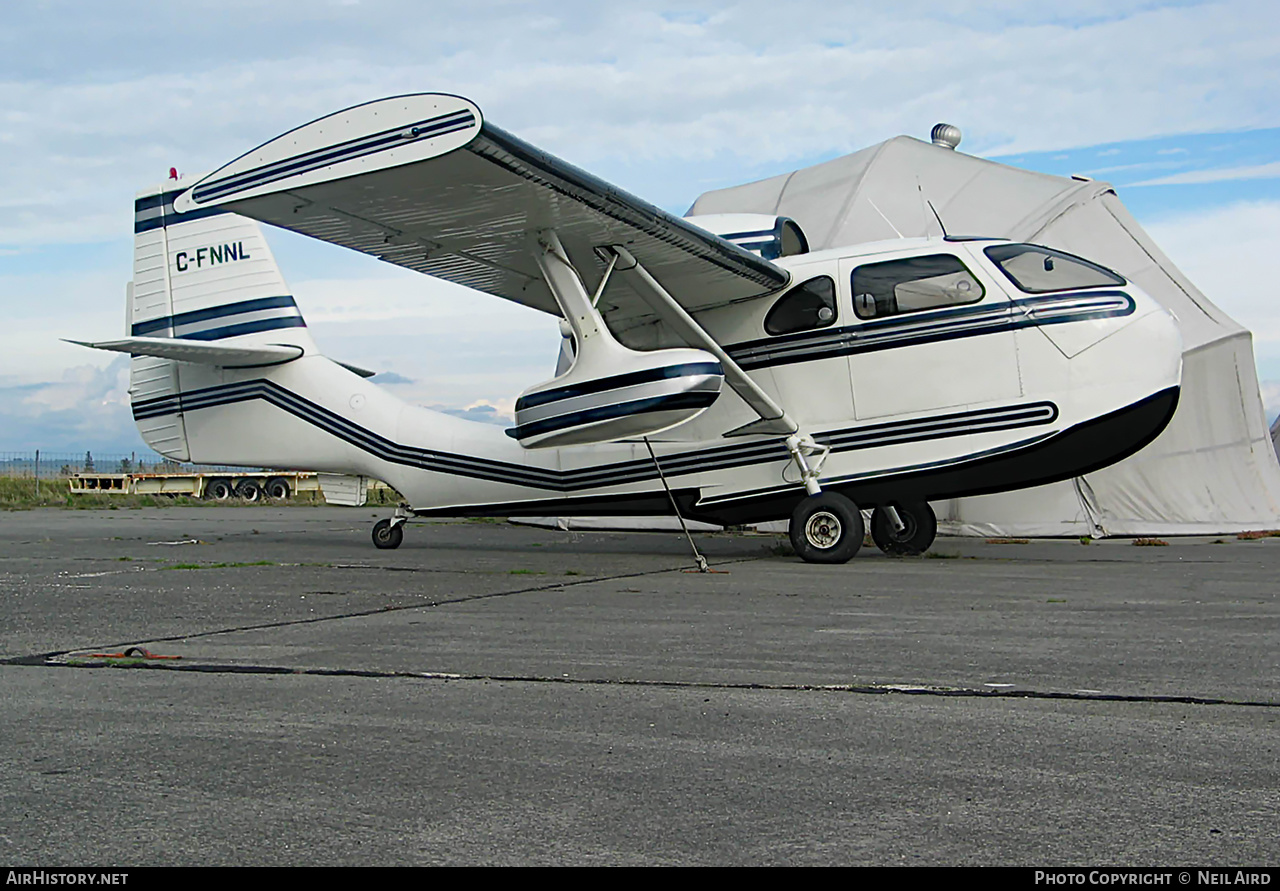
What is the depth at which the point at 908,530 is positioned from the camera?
12.8 m

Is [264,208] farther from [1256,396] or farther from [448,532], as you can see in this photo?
[1256,396]

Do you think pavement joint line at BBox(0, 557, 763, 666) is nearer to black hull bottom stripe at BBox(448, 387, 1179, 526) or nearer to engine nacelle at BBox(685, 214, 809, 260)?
black hull bottom stripe at BBox(448, 387, 1179, 526)

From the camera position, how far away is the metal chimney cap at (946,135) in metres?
20.0

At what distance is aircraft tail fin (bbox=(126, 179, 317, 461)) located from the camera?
13.7 metres

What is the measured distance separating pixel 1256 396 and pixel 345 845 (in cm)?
1732

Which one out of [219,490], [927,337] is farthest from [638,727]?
[219,490]

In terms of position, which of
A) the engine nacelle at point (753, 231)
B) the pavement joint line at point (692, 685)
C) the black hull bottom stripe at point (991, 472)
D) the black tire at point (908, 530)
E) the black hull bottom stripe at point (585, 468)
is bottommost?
the black tire at point (908, 530)

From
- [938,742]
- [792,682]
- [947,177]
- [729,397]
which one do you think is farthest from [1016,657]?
[947,177]

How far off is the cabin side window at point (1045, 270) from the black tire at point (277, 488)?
119 ft

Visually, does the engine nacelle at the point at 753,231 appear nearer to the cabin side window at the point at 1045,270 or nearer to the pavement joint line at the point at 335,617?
the cabin side window at the point at 1045,270

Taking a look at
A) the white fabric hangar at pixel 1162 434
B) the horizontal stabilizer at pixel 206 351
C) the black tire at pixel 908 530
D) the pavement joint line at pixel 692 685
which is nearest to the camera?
the pavement joint line at pixel 692 685

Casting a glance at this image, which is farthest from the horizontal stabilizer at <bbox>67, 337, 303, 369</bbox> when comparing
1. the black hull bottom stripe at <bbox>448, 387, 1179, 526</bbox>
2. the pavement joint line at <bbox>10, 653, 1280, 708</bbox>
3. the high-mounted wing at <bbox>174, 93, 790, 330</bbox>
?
the pavement joint line at <bbox>10, 653, 1280, 708</bbox>

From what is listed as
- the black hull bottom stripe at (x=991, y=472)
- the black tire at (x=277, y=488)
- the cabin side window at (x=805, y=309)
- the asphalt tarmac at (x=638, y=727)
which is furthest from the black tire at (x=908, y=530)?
the black tire at (x=277, y=488)

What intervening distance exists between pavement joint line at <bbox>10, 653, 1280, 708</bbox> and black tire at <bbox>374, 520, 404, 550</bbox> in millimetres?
8286
